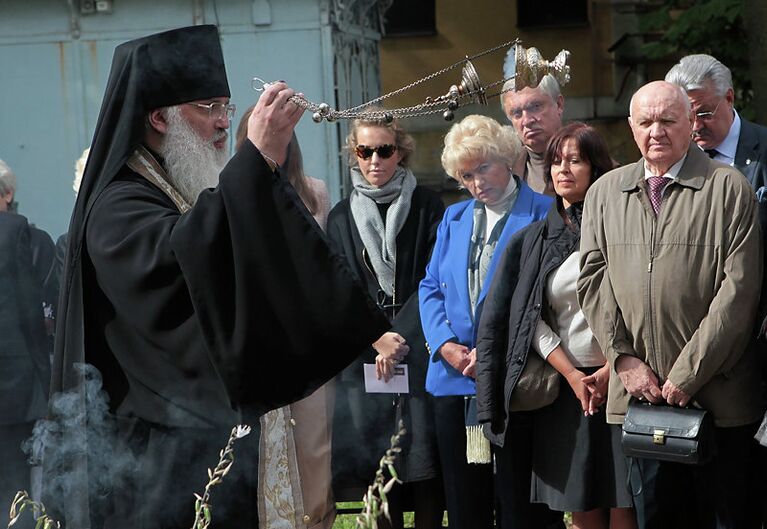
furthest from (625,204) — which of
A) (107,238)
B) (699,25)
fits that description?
(699,25)

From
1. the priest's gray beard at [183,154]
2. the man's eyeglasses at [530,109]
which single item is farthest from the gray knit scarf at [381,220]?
the priest's gray beard at [183,154]

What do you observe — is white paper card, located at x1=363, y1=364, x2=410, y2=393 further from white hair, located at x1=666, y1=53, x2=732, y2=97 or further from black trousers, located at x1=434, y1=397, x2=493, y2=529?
white hair, located at x1=666, y1=53, x2=732, y2=97

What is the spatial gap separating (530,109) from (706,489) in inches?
76.7

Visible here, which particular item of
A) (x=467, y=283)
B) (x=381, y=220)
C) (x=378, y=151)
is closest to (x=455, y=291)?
(x=467, y=283)

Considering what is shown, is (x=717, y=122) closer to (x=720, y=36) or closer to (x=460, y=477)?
(x=460, y=477)

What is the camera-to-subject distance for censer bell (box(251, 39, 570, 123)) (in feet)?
11.5

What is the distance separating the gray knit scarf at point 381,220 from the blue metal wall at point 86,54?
4.57 m

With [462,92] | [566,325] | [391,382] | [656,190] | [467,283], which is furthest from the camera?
[391,382]

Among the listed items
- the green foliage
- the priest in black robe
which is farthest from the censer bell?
the green foliage

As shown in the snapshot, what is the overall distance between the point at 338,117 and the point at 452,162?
2.30 metres

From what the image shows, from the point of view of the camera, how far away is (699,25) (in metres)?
12.4

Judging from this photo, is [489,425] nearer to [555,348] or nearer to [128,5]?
[555,348]

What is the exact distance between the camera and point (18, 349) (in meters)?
6.62

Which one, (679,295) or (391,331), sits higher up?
(679,295)
